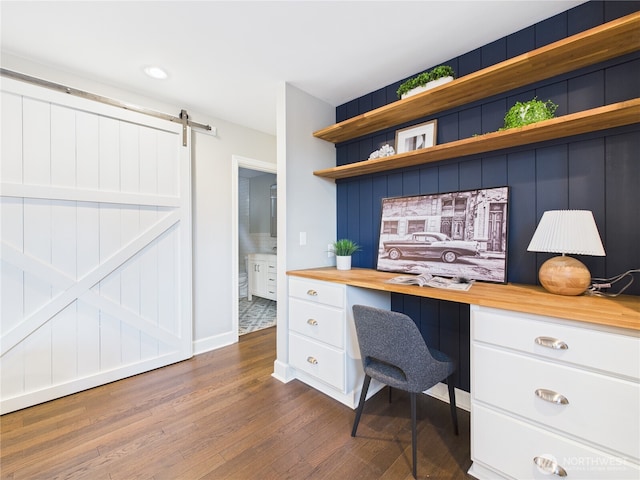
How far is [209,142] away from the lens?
9.57ft

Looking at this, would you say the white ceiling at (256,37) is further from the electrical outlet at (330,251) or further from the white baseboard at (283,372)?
the white baseboard at (283,372)

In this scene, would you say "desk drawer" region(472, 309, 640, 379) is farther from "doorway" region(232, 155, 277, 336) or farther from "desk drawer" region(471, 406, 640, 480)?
"doorway" region(232, 155, 277, 336)

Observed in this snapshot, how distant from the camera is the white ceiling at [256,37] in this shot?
1.53m

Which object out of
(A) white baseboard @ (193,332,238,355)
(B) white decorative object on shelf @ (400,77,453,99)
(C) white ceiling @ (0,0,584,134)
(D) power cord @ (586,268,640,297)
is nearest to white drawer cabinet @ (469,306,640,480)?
(D) power cord @ (586,268,640,297)

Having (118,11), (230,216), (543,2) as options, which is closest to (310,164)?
(230,216)

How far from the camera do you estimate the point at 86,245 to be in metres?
2.17

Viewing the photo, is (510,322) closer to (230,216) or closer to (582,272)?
(582,272)

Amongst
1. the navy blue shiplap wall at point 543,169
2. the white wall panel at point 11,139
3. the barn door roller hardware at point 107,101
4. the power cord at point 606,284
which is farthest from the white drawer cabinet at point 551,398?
the white wall panel at point 11,139

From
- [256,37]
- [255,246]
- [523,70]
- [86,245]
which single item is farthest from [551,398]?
[255,246]

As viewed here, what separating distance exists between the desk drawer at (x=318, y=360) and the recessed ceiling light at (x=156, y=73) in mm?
2304

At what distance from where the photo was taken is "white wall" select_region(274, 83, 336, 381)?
2281mm

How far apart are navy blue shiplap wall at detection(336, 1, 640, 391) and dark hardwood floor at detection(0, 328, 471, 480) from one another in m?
0.62

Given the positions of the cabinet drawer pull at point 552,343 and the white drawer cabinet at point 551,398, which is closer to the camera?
the white drawer cabinet at point 551,398

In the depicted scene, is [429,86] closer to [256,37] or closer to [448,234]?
[448,234]
